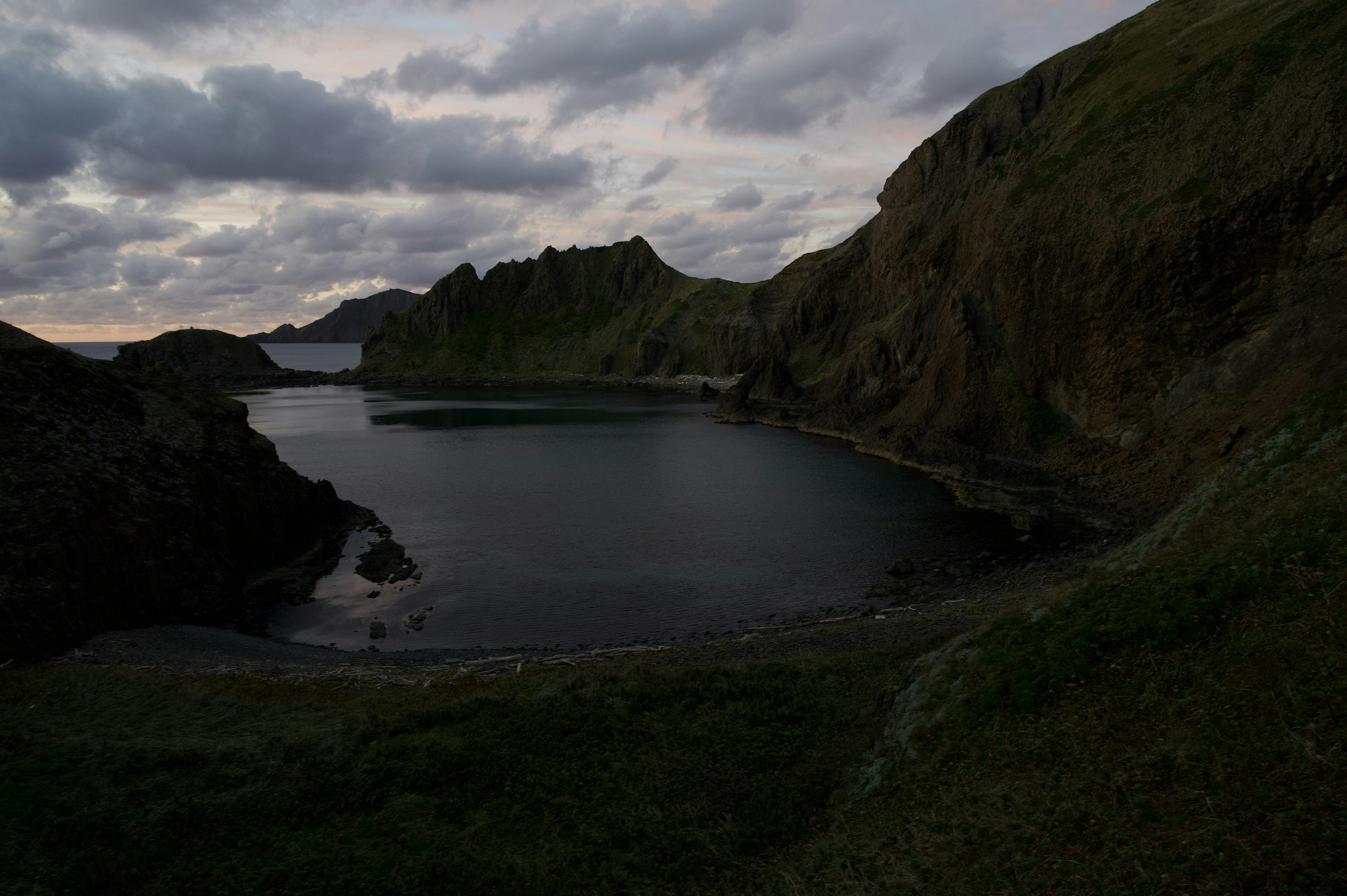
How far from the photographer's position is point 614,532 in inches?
1827

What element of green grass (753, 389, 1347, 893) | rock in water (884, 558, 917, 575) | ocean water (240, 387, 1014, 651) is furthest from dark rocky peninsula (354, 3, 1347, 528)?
green grass (753, 389, 1347, 893)

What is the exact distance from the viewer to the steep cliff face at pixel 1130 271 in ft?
140

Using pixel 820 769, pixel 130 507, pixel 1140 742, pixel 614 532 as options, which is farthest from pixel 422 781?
pixel 614 532

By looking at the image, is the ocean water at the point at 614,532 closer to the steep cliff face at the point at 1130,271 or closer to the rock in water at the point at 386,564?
the rock in water at the point at 386,564

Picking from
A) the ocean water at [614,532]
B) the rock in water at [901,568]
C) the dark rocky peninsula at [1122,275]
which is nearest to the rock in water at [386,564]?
the ocean water at [614,532]

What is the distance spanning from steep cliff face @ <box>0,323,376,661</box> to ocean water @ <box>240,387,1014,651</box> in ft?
12.3

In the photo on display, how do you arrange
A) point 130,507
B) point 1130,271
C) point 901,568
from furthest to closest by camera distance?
1. point 1130,271
2. point 901,568
3. point 130,507

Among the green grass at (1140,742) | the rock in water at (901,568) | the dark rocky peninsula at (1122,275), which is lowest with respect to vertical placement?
the rock in water at (901,568)

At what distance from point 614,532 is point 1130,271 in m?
41.8

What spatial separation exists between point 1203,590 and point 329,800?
18.3 meters

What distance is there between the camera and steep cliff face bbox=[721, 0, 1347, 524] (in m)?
42.6

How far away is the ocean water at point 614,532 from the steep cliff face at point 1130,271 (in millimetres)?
9229

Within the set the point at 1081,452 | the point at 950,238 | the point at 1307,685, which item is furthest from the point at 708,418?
the point at 1307,685

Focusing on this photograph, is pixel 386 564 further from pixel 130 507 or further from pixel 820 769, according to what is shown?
pixel 820 769
